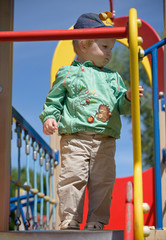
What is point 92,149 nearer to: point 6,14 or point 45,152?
point 6,14

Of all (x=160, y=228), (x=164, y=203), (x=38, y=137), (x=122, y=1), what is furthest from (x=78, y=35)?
(x=122, y=1)

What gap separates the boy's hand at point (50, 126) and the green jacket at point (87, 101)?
0.05 metres

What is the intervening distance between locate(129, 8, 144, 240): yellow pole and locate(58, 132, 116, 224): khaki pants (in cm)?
79

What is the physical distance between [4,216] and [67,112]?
0.65m

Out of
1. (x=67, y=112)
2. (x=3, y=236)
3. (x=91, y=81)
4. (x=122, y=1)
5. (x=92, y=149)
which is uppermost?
(x=122, y=1)

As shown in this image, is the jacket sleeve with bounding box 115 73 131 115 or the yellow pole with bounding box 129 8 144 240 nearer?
the yellow pole with bounding box 129 8 144 240

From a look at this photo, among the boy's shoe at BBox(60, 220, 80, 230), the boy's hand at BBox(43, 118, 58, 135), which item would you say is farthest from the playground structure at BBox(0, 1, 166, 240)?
the boy's shoe at BBox(60, 220, 80, 230)

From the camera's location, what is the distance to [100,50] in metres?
2.30

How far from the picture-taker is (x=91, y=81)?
2209 mm

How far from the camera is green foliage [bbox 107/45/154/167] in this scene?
57.2 ft

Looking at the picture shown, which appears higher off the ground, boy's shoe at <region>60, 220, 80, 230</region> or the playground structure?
the playground structure

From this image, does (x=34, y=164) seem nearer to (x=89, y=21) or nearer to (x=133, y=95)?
(x=89, y=21)

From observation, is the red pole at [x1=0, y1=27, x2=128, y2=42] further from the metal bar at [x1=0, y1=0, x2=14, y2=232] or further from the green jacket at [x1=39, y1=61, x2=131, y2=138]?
the green jacket at [x1=39, y1=61, x2=131, y2=138]

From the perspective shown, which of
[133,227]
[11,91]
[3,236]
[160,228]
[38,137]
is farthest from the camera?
[38,137]
